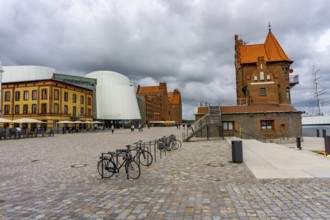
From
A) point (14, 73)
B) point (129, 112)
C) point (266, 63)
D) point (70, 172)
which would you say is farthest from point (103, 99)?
point (70, 172)

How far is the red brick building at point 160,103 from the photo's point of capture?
428 ft

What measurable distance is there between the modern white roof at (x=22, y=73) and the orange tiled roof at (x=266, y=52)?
6057cm

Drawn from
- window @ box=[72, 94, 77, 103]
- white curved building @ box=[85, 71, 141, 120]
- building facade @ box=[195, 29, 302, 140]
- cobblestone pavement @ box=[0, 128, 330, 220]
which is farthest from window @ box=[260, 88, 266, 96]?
white curved building @ box=[85, 71, 141, 120]

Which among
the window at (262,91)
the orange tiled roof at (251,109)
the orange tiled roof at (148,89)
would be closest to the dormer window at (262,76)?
the window at (262,91)

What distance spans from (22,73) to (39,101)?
26170mm

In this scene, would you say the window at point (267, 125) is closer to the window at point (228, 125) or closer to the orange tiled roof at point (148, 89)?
the window at point (228, 125)

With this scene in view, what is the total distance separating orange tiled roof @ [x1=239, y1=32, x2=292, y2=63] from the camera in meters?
40.6

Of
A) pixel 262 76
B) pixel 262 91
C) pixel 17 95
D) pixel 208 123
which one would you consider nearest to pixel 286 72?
pixel 262 76

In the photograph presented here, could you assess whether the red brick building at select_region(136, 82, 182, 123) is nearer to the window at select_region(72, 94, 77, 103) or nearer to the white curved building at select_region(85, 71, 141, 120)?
the white curved building at select_region(85, 71, 141, 120)

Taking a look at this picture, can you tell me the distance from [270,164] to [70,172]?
8581 mm

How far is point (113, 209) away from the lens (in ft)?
17.4

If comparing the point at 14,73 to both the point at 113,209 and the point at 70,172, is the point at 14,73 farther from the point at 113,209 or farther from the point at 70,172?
the point at 113,209

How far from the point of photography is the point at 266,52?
4184 centimetres

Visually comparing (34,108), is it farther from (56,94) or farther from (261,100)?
(261,100)
